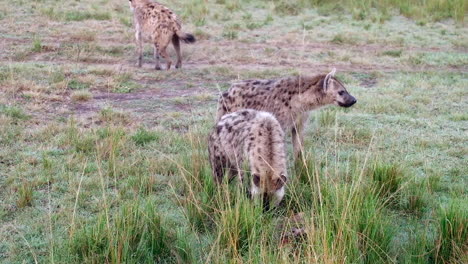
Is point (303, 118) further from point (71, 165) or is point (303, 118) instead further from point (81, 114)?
point (81, 114)

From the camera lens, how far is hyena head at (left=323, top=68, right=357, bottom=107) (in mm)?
5578

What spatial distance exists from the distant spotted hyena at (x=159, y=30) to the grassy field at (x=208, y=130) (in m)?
0.33

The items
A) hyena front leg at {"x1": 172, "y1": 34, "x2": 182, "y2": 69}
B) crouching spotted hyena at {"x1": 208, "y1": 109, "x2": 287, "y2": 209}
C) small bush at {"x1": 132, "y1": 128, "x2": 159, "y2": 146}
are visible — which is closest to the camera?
crouching spotted hyena at {"x1": 208, "y1": 109, "x2": 287, "y2": 209}

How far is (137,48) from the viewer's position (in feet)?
32.6

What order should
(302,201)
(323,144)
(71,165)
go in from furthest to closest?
(323,144) < (71,165) < (302,201)

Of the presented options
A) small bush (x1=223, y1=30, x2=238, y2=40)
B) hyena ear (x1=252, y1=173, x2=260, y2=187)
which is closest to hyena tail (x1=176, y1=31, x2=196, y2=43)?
small bush (x1=223, y1=30, x2=238, y2=40)

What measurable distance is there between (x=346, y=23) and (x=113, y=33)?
184 inches

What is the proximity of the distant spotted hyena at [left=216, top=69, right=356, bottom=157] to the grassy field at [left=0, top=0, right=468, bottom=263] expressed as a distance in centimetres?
39

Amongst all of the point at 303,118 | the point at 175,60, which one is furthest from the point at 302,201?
the point at 175,60

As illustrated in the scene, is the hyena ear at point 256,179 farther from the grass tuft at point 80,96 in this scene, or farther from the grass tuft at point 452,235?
the grass tuft at point 80,96

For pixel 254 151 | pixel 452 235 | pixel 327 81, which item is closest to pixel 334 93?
pixel 327 81

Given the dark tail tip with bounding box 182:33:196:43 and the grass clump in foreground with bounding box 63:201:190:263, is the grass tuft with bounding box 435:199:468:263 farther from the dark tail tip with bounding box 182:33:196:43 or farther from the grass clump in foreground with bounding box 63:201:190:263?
the dark tail tip with bounding box 182:33:196:43

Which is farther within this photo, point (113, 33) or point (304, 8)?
point (304, 8)

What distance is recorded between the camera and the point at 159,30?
927 cm
